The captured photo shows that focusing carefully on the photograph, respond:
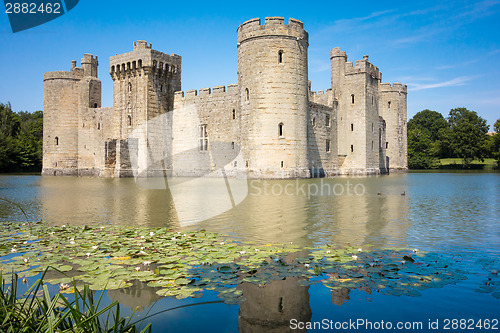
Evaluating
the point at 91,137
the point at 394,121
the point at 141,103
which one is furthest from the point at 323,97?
the point at 91,137

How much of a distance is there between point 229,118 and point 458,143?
128 ft

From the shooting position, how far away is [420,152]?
195 feet

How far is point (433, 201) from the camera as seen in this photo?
1223cm

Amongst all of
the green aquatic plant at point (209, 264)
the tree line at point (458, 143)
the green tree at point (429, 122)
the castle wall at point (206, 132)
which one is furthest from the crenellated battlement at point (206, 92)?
the green tree at point (429, 122)

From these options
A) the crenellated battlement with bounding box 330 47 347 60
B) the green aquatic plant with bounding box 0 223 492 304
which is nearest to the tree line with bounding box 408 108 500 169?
the crenellated battlement with bounding box 330 47 347 60

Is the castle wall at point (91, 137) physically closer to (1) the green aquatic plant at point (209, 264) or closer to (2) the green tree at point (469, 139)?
(1) the green aquatic plant at point (209, 264)

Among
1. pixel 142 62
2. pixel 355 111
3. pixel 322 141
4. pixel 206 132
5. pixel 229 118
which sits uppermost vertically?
pixel 142 62

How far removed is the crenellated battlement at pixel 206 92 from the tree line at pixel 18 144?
898 inches

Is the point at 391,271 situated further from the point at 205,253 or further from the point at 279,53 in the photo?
the point at 279,53

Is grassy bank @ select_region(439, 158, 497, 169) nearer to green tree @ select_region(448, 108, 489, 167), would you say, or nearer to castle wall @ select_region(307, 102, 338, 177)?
green tree @ select_region(448, 108, 489, 167)

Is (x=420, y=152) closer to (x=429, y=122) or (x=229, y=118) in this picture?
(x=429, y=122)

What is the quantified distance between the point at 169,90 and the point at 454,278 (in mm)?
29324

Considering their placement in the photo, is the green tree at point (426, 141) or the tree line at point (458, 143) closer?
the tree line at point (458, 143)

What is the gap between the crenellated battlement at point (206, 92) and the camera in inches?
1103
